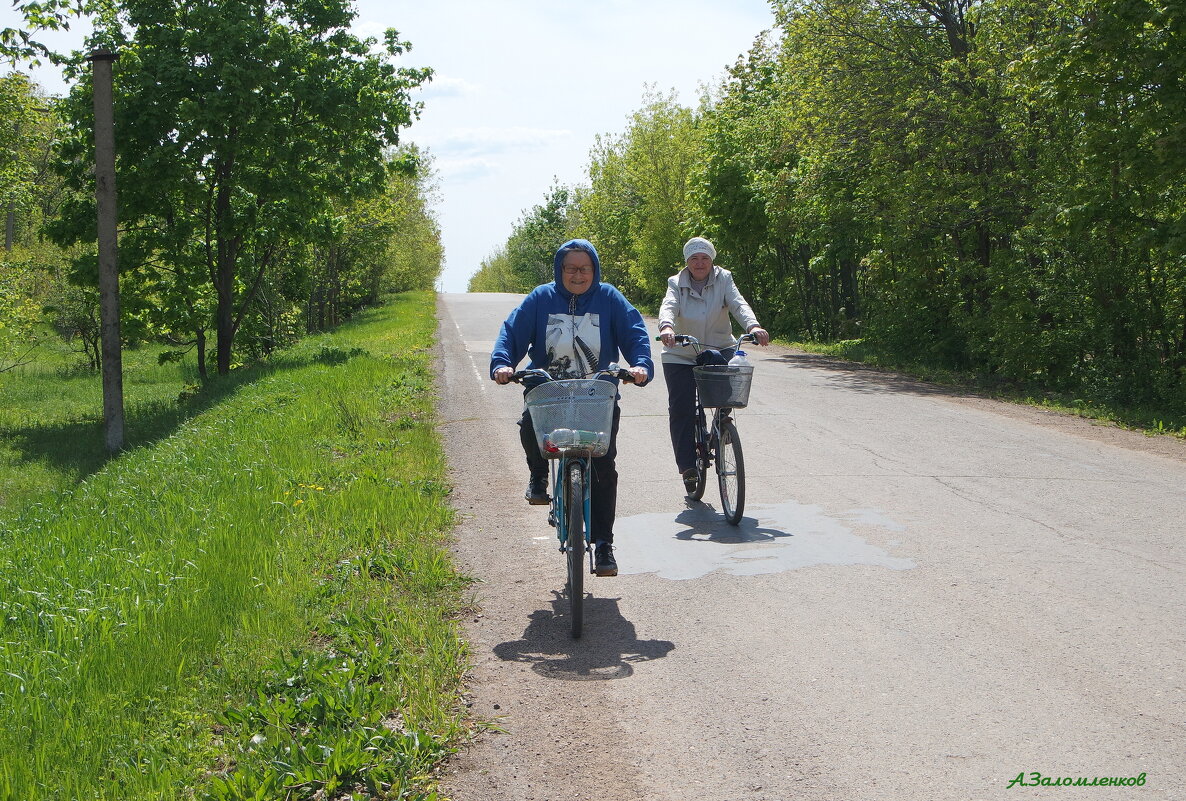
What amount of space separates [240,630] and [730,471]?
360 centimetres

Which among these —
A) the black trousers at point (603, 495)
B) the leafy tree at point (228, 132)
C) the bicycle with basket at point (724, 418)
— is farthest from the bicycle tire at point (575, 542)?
the leafy tree at point (228, 132)

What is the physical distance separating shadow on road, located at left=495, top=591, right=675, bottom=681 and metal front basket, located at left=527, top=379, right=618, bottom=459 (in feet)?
3.02

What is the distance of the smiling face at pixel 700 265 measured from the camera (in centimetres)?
762

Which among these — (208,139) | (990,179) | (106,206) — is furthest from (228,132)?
(990,179)

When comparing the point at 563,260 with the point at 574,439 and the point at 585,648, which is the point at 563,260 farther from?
the point at 585,648

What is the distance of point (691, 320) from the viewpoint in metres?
7.79

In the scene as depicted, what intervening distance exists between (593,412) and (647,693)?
54.4 inches

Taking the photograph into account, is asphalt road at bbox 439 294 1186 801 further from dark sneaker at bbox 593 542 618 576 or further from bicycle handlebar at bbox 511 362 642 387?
bicycle handlebar at bbox 511 362 642 387

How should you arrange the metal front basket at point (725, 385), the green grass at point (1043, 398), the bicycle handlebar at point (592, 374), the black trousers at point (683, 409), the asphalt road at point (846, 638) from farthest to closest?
the green grass at point (1043, 398)
the black trousers at point (683, 409)
the metal front basket at point (725, 385)
the bicycle handlebar at point (592, 374)
the asphalt road at point (846, 638)

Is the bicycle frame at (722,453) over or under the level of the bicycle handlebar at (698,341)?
under

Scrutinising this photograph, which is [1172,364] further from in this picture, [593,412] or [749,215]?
[749,215]

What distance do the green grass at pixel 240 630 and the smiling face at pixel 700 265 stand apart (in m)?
2.55

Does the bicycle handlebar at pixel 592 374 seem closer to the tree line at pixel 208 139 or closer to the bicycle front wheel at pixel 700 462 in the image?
the bicycle front wheel at pixel 700 462

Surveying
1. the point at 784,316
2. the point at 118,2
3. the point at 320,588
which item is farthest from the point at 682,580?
the point at 784,316
